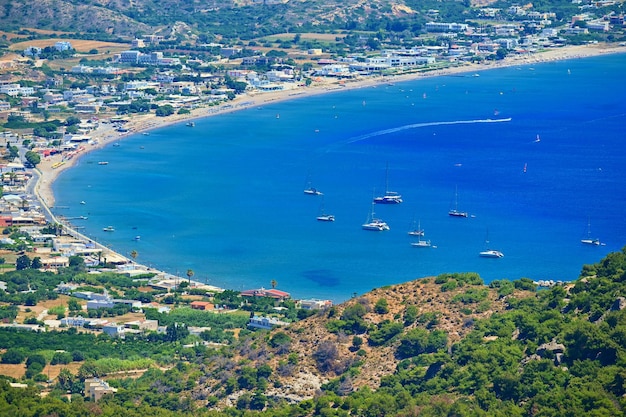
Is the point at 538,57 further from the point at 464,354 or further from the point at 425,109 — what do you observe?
the point at 464,354

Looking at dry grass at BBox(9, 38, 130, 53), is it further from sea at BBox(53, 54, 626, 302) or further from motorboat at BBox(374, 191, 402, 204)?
motorboat at BBox(374, 191, 402, 204)

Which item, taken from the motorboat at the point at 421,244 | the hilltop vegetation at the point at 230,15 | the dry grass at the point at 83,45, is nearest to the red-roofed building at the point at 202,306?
the motorboat at the point at 421,244

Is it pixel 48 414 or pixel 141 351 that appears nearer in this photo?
pixel 48 414

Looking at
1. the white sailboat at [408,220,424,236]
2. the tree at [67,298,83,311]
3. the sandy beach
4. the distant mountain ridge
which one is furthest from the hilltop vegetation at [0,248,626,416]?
the distant mountain ridge

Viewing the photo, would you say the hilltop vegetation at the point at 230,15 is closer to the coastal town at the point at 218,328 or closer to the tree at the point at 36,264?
the coastal town at the point at 218,328

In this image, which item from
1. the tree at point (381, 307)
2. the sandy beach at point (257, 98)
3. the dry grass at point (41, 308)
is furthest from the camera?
the sandy beach at point (257, 98)

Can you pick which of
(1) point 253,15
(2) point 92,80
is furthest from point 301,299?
(1) point 253,15
